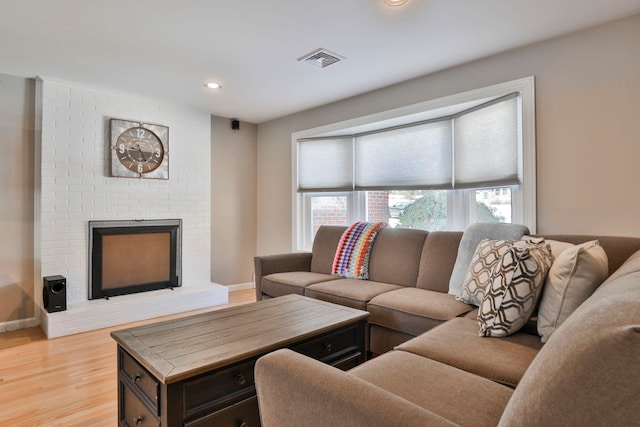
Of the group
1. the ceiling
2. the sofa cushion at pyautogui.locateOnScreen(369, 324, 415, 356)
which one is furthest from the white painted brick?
the sofa cushion at pyautogui.locateOnScreen(369, 324, 415, 356)

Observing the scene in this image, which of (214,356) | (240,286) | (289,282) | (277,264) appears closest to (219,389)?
(214,356)

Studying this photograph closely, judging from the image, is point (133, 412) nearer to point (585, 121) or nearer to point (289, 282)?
point (289, 282)

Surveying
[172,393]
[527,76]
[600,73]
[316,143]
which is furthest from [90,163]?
[600,73]

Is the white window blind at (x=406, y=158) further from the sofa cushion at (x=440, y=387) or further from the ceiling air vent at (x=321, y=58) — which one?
the sofa cushion at (x=440, y=387)

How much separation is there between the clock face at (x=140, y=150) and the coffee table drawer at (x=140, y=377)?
2.69 metres

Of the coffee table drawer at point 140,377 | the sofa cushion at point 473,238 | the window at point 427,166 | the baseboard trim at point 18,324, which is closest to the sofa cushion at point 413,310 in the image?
the sofa cushion at point 473,238

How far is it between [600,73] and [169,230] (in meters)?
4.19

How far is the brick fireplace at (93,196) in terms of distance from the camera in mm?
3301

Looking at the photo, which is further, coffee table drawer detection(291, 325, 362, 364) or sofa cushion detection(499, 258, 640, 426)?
coffee table drawer detection(291, 325, 362, 364)

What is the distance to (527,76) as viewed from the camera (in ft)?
8.53

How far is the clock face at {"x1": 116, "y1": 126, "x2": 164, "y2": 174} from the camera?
148 inches

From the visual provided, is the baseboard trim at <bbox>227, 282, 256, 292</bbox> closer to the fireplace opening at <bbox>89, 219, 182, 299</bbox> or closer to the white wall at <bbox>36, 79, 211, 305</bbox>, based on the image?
the white wall at <bbox>36, 79, 211, 305</bbox>

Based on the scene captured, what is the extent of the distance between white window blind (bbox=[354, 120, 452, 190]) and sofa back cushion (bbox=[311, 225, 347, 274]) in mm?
653

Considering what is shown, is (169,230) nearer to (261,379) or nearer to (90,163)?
(90,163)
